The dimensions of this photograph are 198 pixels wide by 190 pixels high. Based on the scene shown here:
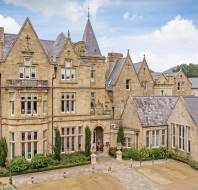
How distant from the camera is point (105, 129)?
40.5m

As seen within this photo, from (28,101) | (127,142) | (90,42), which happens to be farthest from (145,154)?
(90,42)

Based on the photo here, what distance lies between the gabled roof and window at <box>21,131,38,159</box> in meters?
13.6

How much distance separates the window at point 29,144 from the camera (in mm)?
Result: 34062

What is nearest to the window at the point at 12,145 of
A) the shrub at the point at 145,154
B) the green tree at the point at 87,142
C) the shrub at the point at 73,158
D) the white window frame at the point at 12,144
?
the white window frame at the point at 12,144

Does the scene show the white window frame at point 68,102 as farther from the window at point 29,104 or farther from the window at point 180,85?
the window at point 180,85

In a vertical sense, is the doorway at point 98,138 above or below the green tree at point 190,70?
below

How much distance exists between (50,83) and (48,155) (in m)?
8.45

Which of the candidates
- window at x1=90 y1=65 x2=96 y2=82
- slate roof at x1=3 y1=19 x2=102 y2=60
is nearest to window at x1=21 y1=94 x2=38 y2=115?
slate roof at x1=3 y1=19 x2=102 y2=60

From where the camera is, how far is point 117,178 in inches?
1175

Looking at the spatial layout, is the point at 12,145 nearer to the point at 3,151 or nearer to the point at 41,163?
the point at 3,151

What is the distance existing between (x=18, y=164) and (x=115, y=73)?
76.5ft

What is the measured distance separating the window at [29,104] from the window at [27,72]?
2.30 metres

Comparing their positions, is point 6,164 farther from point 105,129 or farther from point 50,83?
point 105,129

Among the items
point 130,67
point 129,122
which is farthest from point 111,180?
point 130,67
